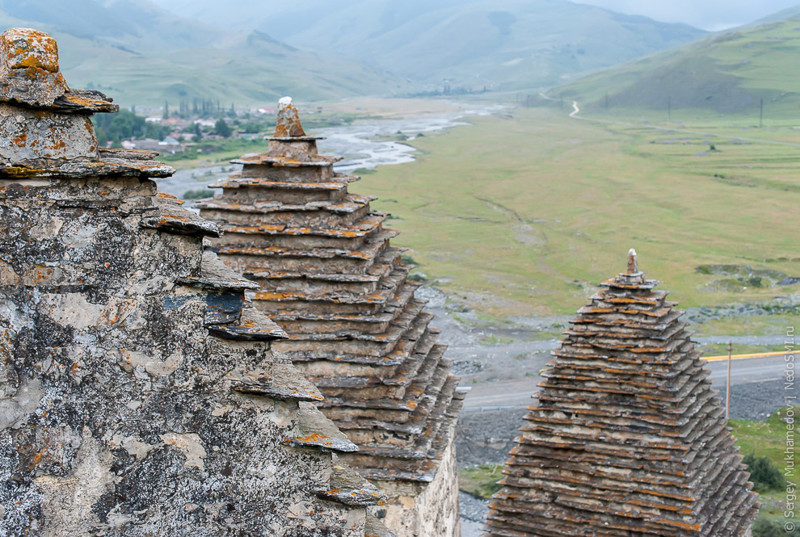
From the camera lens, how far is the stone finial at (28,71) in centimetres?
513

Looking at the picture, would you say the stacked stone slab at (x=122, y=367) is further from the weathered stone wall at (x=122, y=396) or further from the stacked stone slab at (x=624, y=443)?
the stacked stone slab at (x=624, y=443)

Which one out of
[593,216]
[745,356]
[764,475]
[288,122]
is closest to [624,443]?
[288,122]

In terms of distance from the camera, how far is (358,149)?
135 m

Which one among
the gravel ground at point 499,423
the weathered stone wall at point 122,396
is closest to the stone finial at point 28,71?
the weathered stone wall at point 122,396

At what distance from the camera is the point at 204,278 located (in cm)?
532

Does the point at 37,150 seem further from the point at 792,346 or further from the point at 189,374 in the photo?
the point at 792,346

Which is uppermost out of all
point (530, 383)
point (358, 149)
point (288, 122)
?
point (288, 122)

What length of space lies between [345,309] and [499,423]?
91.2ft

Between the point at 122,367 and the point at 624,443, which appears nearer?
the point at 122,367

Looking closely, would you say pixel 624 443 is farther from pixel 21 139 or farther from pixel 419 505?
pixel 21 139

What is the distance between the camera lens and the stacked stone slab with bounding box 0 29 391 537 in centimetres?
521

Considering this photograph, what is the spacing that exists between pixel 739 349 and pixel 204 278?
166 ft

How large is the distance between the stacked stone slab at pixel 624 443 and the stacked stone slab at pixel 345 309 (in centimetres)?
187

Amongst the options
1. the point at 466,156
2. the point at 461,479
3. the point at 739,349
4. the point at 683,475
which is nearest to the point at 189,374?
the point at 683,475
